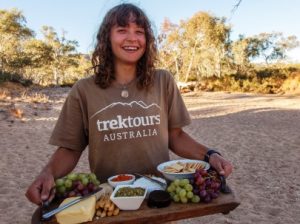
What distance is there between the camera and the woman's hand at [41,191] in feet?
4.81

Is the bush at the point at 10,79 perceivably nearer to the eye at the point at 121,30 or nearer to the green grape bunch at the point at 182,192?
the eye at the point at 121,30

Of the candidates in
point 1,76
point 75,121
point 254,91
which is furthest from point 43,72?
point 75,121

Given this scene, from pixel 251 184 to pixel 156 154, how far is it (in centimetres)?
453

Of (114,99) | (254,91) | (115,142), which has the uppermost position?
(114,99)

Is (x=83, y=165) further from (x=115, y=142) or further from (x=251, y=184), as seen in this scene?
(x=115, y=142)

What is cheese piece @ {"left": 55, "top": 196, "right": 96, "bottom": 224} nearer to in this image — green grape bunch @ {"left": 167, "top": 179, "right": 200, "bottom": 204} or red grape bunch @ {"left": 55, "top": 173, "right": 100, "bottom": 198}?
red grape bunch @ {"left": 55, "top": 173, "right": 100, "bottom": 198}

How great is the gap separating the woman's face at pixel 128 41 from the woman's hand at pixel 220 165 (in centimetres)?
59

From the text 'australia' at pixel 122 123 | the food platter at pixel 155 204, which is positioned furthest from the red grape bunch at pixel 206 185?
the text 'australia' at pixel 122 123

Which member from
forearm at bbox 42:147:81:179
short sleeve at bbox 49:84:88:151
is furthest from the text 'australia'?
forearm at bbox 42:147:81:179

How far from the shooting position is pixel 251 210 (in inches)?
190

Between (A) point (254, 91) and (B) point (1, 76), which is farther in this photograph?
(B) point (1, 76)

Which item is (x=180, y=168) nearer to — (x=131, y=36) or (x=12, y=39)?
(x=131, y=36)

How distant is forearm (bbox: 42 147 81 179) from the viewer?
1.73m

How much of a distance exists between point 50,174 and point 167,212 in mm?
556
